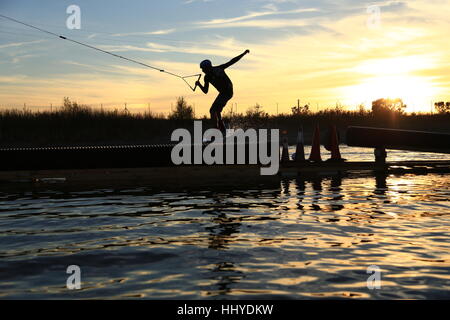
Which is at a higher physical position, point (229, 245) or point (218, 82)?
point (218, 82)

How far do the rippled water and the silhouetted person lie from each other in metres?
4.12

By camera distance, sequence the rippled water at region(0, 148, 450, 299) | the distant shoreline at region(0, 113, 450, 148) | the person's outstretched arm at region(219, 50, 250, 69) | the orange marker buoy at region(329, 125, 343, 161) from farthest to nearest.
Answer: the distant shoreline at region(0, 113, 450, 148)
the orange marker buoy at region(329, 125, 343, 161)
the person's outstretched arm at region(219, 50, 250, 69)
the rippled water at region(0, 148, 450, 299)

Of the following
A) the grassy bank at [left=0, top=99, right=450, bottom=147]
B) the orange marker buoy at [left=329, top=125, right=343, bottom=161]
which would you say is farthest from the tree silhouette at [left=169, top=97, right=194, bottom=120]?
the orange marker buoy at [left=329, top=125, right=343, bottom=161]

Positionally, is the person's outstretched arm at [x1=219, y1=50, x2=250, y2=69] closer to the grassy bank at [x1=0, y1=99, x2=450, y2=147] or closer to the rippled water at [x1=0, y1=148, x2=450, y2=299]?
the rippled water at [x1=0, y1=148, x2=450, y2=299]

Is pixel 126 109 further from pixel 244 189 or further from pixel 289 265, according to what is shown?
pixel 289 265

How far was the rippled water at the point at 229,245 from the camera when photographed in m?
5.36

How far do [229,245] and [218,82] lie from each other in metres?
9.03

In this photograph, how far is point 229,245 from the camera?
7.12 metres

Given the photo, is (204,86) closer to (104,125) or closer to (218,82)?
(218,82)

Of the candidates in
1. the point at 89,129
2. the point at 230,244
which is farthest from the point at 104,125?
the point at 230,244

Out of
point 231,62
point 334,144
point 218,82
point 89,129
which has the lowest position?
point 334,144

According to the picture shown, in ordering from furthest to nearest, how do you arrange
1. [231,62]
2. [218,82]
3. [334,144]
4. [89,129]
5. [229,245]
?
[89,129] < [334,144] < [218,82] < [231,62] < [229,245]

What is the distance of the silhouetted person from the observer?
49.6 ft

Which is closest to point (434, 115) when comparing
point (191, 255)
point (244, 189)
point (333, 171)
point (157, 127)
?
point (157, 127)
